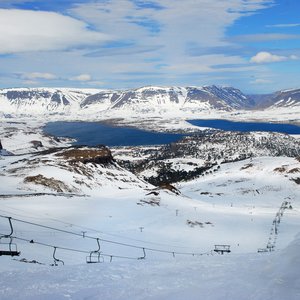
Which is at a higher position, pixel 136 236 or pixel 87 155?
pixel 87 155

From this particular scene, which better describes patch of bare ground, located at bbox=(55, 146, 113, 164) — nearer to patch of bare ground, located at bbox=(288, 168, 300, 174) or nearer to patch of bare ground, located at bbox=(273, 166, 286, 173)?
patch of bare ground, located at bbox=(273, 166, 286, 173)

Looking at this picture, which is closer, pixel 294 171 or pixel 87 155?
pixel 87 155

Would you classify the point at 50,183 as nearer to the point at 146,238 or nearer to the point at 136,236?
the point at 136,236

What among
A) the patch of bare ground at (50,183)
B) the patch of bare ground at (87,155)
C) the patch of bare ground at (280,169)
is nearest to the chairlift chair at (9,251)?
the patch of bare ground at (50,183)

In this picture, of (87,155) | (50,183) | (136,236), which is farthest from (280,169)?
(136,236)

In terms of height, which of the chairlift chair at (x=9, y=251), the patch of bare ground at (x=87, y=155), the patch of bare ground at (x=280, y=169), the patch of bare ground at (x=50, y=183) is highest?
the chairlift chair at (x=9, y=251)

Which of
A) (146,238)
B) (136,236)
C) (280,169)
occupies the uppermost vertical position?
(136,236)

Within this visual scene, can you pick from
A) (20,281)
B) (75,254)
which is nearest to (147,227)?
(75,254)

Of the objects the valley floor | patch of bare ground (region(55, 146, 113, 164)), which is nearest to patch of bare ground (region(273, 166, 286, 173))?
the valley floor

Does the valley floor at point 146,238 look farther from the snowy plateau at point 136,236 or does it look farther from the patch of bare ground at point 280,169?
the patch of bare ground at point 280,169

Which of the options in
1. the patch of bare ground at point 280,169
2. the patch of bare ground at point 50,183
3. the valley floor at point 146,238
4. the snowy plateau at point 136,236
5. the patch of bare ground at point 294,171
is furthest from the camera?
the patch of bare ground at point 280,169

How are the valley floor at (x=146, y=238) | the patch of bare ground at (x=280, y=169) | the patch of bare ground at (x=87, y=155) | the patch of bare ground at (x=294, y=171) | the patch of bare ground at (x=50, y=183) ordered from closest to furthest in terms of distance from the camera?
1. the valley floor at (x=146, y=238)
2. the patch of bare ground at (x=50, y=183)
3. the patch of bare ground at (x=87, y=155)
4. the patch of bare ground at (x=294, y=171)
5. the patch of bare ground at (x=280, y=169)
